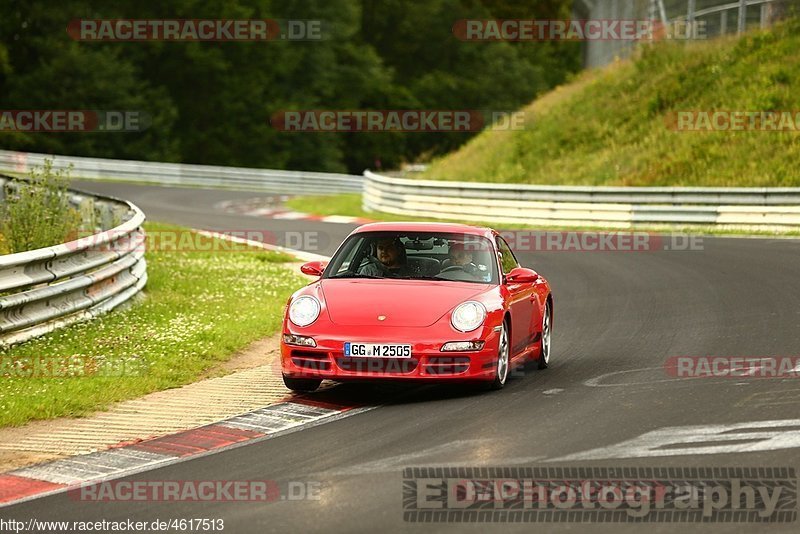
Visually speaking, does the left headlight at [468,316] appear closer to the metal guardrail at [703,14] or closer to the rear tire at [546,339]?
the rear tire at [546,339]

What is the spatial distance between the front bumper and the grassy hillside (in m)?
20.3

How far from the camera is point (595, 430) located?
827 cm

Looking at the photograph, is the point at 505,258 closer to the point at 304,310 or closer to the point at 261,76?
the point at 304,310

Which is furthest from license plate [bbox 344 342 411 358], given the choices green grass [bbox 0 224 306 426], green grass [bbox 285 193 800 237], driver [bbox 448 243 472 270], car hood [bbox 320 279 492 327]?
green grass [bbox 285 193 800 237]

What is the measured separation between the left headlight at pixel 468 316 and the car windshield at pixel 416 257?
0.69 m

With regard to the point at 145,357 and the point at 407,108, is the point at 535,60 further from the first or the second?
the point at 145,357

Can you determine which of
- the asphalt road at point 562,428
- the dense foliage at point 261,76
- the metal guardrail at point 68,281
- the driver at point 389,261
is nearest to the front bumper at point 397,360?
the asphalt road at point 562,428

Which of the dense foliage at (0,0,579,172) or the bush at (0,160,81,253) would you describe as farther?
the dense foliage at (0,0,579,172)

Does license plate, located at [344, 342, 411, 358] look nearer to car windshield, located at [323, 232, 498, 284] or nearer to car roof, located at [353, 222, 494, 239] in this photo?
car windshield, located at [323, 232, 498, 284]

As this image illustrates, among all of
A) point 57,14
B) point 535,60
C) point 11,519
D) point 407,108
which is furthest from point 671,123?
point 535,60

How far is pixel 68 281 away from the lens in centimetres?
1238

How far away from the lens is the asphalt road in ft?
21.3

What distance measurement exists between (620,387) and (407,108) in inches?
2849

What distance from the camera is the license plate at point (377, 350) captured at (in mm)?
9414
